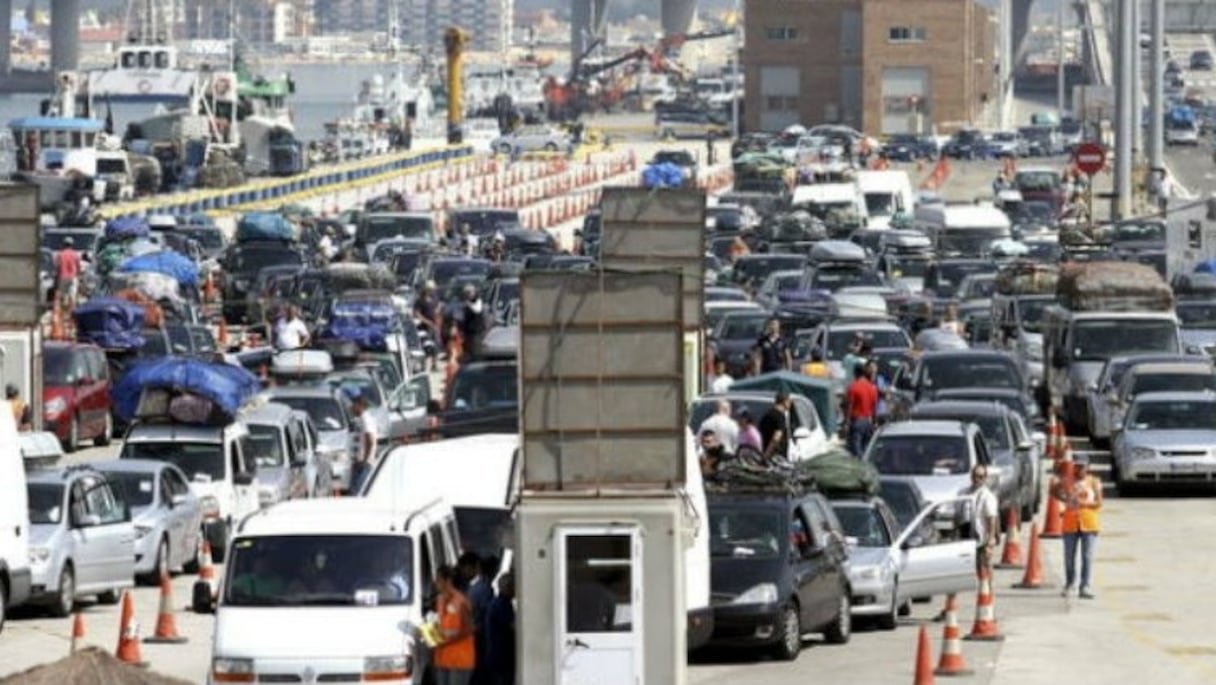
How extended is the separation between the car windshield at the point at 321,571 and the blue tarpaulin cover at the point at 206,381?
1230 cm

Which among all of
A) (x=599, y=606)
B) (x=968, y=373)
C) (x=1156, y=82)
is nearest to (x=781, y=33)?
(x=1156, y=82)

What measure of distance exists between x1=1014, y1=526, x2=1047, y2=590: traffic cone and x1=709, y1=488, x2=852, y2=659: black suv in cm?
408

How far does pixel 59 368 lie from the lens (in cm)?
4378

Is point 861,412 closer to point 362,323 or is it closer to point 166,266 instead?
point 362,323

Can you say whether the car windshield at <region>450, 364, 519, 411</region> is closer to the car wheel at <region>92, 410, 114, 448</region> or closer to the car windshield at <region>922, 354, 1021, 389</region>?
the car windshield at <region>922, 354, 1021, 389</region>

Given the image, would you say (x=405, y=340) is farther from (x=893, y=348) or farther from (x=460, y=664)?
(x=460, y=664)

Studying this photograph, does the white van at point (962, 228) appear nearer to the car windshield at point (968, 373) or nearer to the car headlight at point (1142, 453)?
the car windshield at point (968, 373)

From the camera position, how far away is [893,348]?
47469 millimetres

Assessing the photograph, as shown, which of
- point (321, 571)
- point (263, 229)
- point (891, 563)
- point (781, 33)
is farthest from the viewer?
point (781, 33)

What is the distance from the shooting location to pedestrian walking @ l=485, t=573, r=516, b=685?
22312mm

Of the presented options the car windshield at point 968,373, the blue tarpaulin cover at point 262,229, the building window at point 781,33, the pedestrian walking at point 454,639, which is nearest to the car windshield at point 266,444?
the car windshield at point 968,373

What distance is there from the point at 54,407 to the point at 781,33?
114m

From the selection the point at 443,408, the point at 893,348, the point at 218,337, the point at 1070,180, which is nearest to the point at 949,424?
the point at 443,408

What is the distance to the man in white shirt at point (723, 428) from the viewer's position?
34.2m
